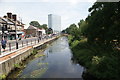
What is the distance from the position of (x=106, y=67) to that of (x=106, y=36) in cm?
368

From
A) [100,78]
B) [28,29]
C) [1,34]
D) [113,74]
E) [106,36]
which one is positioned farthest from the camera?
[28,29]

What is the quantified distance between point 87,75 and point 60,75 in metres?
2.93

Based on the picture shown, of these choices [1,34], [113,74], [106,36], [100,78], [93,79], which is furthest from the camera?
[1,34]

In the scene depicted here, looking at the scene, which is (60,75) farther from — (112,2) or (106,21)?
(112,2)

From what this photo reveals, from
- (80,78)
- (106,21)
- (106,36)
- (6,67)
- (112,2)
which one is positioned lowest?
(80,78)

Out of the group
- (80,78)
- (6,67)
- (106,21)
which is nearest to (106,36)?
(106,21)

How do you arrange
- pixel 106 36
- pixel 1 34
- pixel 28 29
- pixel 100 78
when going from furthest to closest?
pixel 28 29, pixel 1 34, pixel 106 36, pixel 100 78

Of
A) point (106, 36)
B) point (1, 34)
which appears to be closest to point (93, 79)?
point (106, 36)

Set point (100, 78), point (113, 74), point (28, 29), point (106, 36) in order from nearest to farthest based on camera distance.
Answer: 1. point (113, 74)
2. point (100, 78)
3. point (106, 36)
4. point (28, 29)

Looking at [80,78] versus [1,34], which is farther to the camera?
[1,34]

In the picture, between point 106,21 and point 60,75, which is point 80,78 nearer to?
point 60,75

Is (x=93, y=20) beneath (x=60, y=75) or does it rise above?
above

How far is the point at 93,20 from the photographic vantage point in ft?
46.8

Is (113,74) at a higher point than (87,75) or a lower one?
higher
